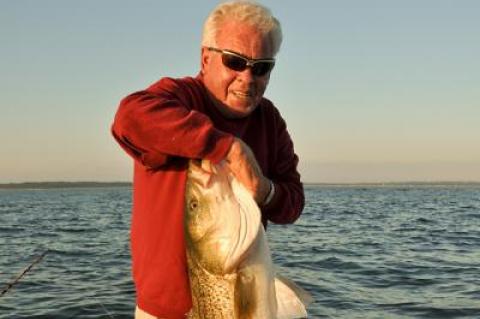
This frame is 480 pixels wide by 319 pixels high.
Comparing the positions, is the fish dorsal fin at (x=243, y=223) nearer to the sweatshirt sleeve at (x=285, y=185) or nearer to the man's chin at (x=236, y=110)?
the sweatshirt sleeve at (x=285, y=185)

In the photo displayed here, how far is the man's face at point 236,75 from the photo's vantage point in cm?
309

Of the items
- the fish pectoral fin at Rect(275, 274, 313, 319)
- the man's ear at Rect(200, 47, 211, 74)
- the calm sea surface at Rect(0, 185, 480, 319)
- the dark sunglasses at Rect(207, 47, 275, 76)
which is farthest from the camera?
the calm sea surface at Rect(0, 185, 480, 319)

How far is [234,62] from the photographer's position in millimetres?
3123

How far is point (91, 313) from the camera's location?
11258 millimetres

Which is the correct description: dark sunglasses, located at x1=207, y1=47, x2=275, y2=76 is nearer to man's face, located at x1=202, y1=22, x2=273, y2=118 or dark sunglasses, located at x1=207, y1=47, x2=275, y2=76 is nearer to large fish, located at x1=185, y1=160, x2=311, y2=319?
man's face, located at x1=202, y1=22, x2=273, y2=118

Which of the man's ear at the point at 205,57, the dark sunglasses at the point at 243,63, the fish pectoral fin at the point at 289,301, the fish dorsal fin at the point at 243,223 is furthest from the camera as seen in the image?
the man's ear at the point at 205,57

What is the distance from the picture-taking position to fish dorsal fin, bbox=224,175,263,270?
2697 millimetres

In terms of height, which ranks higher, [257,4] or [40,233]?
[257,4]

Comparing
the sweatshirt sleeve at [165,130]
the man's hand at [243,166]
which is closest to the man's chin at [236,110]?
the sweatshirt sleeve at [165,130]

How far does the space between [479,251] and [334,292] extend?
813 centimetres

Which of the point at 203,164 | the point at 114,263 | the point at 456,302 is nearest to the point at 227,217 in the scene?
the point at 203,164

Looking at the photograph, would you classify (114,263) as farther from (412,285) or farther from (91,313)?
(412,285)

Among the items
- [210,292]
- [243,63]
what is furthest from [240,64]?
[210,292]

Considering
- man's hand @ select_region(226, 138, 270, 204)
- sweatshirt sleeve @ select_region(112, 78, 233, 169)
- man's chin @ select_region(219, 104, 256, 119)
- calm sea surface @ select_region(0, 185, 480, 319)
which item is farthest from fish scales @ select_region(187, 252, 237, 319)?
calm sea surface @ select_region(0, 185, 480, 319)
